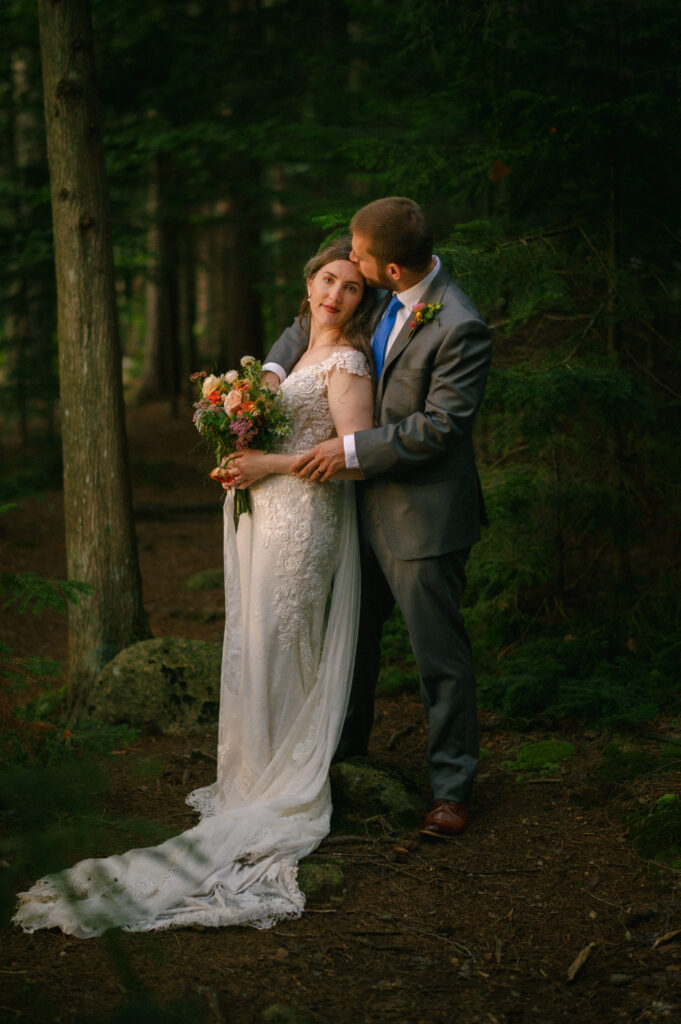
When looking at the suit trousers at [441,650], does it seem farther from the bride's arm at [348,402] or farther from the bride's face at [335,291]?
the bride's face at [335,291]

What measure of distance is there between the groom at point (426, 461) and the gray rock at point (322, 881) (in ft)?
1.62

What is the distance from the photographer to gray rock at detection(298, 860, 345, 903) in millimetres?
3422

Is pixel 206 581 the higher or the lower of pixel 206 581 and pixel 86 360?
the lower

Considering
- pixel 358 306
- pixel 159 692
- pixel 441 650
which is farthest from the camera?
pixel 159 692

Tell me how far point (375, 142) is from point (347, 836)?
12.8 ft

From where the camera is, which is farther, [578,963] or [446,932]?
[446,932]

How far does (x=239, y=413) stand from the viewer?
3.71m

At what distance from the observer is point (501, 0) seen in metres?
5.17

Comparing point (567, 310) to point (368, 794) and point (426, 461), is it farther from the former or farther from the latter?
point (368, 794)

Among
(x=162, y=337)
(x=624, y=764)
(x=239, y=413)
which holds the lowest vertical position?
(x=624, y=764)

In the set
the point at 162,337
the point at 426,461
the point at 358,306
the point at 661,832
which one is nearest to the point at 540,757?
the point at 661,832

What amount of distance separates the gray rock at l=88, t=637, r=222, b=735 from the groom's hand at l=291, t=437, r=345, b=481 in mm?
2086

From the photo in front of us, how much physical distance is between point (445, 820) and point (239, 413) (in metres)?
1.95

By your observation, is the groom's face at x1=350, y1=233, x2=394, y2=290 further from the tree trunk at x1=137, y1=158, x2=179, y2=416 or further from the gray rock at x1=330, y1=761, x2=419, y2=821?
the tree trunk at x1=137, y1=158, x2=179, y2=416
